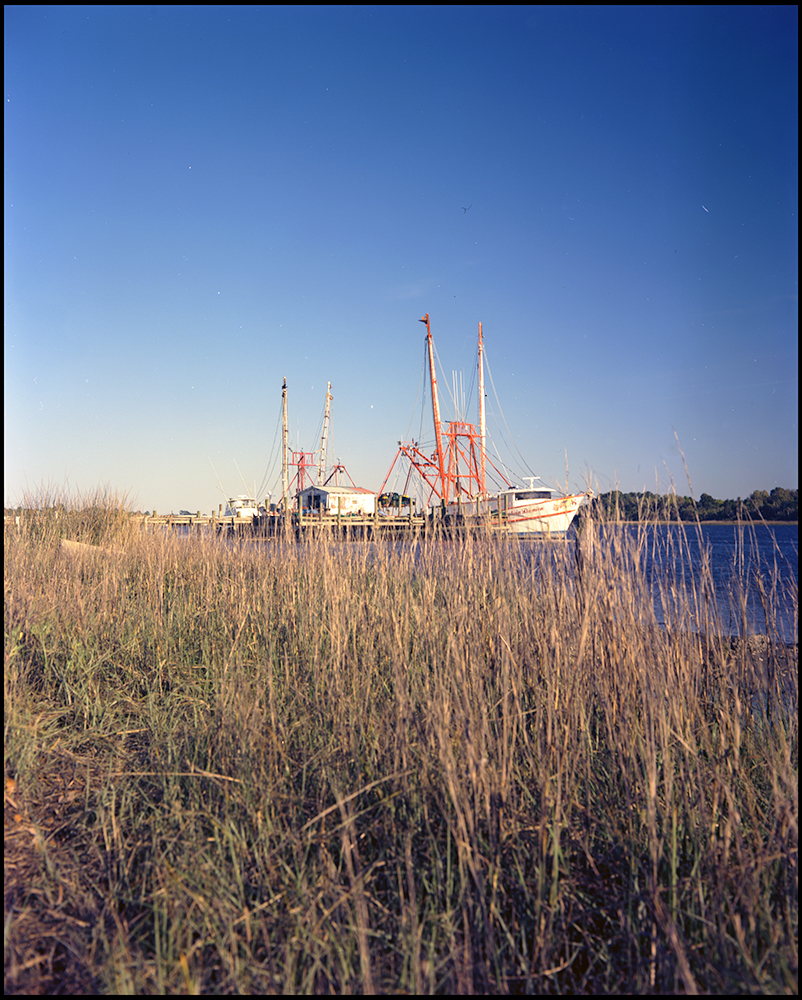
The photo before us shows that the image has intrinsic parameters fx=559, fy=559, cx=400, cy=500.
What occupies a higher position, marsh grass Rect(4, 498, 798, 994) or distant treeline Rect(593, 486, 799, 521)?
distant treeline Rect(593, 486, 799, 521)

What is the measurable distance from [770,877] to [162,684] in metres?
2.79

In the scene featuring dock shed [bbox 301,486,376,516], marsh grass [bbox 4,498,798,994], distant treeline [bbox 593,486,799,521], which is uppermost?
dock shed [bbox 301,486,376,516]

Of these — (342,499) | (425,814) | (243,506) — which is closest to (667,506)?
(425,814)

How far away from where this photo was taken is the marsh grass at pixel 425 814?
1.33 meters

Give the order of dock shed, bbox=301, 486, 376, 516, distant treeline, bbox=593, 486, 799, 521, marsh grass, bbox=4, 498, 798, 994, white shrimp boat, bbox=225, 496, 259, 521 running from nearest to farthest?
marsh grass, bbox=4, 498, 798, 994 < distant treeline, bbox=593, 486, 799, 521 < white shrimp boat, bbox=225, 496, 259, 521 < dock shed, bbox=301, 486, 376, 516

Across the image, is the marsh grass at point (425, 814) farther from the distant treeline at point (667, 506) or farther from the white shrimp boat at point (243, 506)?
the white shrimp boat at point (243, 506)

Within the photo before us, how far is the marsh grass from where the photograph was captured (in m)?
1.33

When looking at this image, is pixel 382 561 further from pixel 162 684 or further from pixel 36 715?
pixel 36 715

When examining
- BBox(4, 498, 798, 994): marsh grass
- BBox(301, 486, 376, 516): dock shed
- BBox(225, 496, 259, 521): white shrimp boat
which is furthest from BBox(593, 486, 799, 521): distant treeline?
BBox(301, 486, 376, 516): dock shed

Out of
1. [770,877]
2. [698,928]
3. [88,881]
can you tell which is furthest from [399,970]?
[770,877]

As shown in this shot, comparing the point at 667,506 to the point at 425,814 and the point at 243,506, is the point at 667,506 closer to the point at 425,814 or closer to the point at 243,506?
the point at 425,814

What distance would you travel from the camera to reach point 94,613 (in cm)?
397

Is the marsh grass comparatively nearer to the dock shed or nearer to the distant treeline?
the distant treeline

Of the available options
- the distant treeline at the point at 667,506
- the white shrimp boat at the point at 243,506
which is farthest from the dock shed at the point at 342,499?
the distant treeline at the point at 667,506
